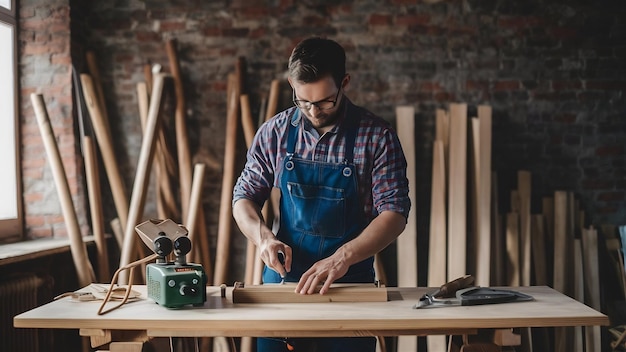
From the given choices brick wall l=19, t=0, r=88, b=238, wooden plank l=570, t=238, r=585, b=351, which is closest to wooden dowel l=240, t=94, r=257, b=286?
brick wall l=19, t=0, r=88, b=238

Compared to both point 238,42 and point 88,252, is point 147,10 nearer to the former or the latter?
point 238,42

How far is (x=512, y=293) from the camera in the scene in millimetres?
2492

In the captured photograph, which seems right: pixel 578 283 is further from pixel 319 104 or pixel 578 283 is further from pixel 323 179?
pixel 319 104

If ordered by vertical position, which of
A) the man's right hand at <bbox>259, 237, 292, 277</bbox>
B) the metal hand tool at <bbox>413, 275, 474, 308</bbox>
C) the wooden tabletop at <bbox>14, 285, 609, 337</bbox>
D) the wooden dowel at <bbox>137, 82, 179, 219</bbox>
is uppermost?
the wooden dowel at <bbox>137, 82, 179, 219</bbox>

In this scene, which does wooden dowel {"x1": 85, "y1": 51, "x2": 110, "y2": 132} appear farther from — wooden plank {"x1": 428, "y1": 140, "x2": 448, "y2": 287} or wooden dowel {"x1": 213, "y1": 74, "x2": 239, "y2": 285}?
wooden plank {"x1": 428, "y1": 140, "x2": 448, "y2": 287}

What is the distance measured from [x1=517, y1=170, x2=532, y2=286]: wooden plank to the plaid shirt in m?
1.75

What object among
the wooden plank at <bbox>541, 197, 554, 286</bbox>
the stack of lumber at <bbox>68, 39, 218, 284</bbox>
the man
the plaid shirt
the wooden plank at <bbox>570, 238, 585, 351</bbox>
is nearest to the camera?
the man

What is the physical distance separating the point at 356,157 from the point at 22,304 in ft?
7.33

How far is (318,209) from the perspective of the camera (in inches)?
108

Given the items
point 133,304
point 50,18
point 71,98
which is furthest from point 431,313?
point 50,18

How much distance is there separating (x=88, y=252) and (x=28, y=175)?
0.69 m

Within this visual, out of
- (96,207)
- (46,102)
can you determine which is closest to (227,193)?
(96,207)

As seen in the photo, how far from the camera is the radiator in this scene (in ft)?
10.9

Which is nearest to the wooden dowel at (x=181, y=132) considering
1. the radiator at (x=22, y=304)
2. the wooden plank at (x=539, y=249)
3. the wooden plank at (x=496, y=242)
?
the radiator at (x=22, y=304)
